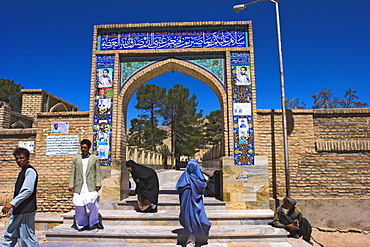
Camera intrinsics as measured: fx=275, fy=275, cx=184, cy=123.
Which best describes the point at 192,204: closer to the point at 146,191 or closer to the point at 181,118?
the point at 146,191

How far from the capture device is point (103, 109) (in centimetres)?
674

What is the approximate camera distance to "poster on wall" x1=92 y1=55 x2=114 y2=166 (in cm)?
661

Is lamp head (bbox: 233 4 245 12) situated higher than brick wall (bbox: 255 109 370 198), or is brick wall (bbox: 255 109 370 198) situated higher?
lamp head (bbox: 233 4 245 12)

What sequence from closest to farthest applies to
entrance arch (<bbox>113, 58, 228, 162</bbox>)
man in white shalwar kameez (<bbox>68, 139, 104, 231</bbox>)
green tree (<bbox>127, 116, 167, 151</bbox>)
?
man in white shalwar kameez (<bbox>68, 139, 104, 231</bbox>) < entrance arch (<bbox>113, 58, 228, 162</bbox>) < green tree (<bbox>127, 116, 167, 151</bbox>)

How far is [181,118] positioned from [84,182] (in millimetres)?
28235

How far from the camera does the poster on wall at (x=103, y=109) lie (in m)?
6.61

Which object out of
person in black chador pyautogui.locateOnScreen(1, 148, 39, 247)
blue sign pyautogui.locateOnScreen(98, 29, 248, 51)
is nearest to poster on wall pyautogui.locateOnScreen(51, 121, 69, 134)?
blue sign pyautogui.locateOnScreen(98, 29, 248, 51)

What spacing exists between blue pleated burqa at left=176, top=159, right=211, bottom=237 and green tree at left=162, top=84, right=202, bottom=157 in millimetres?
27707

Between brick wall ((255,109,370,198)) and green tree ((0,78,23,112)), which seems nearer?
brick wall ((255,109,370,198))

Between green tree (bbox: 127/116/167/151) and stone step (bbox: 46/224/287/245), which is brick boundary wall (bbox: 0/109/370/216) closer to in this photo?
stone step (bbox: 46/224/287/245)

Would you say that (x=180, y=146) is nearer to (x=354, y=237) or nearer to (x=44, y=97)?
(x=44, y=97)

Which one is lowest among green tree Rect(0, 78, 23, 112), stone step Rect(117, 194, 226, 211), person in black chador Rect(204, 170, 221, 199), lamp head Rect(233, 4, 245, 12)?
stone step Rect(117, 194, 226, 211)

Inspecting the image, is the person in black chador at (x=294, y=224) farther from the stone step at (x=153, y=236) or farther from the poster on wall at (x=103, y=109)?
the poster on wall at (x=103, y=109)

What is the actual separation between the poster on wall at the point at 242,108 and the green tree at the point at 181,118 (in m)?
25.6
